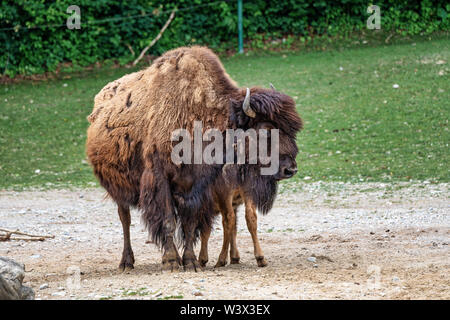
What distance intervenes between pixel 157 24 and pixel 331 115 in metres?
7.79

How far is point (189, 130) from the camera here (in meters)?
7.71

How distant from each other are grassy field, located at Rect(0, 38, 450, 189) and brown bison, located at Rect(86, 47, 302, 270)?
5544mm

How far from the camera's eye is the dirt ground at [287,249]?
6.49 meters

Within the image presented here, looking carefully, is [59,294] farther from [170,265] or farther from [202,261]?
[202,261]

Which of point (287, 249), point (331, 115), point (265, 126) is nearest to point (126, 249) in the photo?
point (287, 249)

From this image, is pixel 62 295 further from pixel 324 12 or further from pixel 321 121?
pixel 324 12

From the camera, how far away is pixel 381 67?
19.5m

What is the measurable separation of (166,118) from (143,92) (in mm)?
657

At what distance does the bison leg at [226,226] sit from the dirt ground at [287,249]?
0.19 meters

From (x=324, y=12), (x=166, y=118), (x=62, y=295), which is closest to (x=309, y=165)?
(x=166, y=118)

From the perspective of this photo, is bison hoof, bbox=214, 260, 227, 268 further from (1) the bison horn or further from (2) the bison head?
(1) the bison horn

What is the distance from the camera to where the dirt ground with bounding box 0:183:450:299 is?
21.3 ft

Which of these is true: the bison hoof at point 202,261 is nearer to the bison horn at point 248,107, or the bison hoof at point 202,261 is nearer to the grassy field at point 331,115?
the bison horn at point 248,107

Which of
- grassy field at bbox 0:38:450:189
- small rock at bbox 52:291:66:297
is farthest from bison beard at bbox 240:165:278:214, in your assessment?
grassy field at bbox 0:38:450:189
